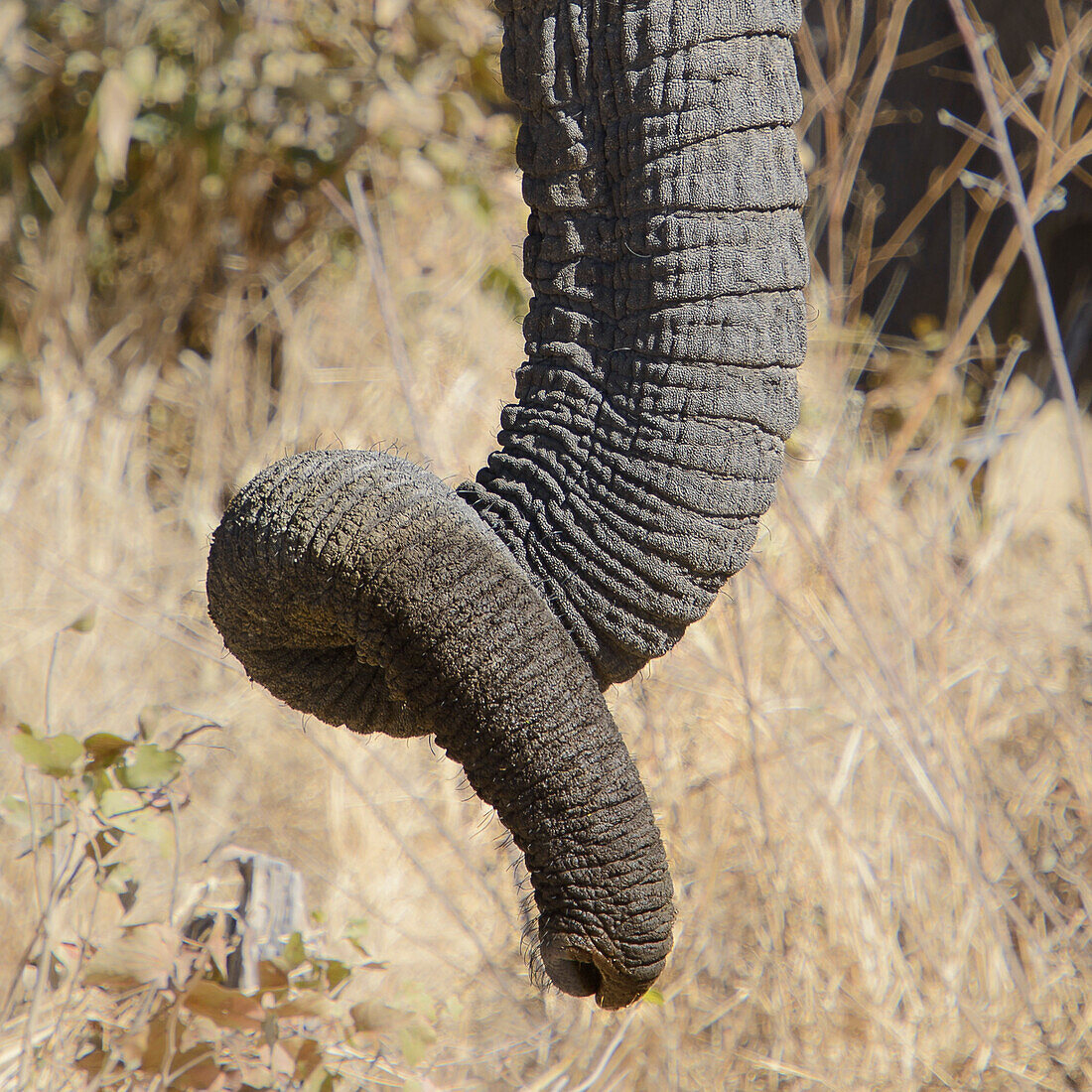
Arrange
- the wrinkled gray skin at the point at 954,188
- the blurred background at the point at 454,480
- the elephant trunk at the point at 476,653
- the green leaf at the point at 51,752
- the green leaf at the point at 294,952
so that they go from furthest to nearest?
1. the wrinkled gray skin at the point at 954,188
2. the blurred background at the point at 454,480
3. the green leaf at the point at 294,952
4. the green leaf at the point at 51,752
5. the elephant trunk at the point at 476,653

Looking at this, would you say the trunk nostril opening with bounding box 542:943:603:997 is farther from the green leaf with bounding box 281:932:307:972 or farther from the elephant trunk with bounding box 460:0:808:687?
the green leaf with bounding box 281:932:307:972

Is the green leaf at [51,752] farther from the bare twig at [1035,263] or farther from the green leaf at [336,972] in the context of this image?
the bare twig at [1035,263]

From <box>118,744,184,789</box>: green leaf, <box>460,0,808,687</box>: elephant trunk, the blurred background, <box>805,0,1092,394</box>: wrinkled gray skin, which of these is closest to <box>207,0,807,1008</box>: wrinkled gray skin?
<box>460,0,808,687</box>: elephant trunk

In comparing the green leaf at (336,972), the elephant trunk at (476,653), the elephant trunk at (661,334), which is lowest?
the green leaf at (336,972)

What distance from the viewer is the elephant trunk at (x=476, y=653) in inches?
35.6

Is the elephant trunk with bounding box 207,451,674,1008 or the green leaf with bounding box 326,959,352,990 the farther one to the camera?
the green leaf with bounding box 326,959,352,990

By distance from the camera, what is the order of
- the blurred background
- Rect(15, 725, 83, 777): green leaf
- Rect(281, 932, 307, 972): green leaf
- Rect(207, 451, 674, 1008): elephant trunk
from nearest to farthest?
1. Rect(207, 451, 674, 1008): elephant trunk
2. Rect(15, 725, 83, 777): green leaf
3. Rect(281, 932, 307, 972): green leaf
4. the blurred background

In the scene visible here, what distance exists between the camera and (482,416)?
2986 mm

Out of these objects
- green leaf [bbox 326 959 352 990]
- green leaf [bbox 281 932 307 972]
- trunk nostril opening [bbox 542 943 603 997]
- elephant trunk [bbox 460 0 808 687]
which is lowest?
green leaf [bbox 326 959 352 990]

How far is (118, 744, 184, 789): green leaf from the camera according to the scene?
1435 mm

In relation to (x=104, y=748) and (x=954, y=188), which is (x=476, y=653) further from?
(x=954, y=188)

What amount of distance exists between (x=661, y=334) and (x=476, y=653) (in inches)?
10.9

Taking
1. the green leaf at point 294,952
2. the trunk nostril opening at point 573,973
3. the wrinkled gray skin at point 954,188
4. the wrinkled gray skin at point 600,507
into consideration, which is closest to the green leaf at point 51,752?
the green leaf at point 294,952

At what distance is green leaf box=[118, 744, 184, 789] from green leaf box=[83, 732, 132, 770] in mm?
23
